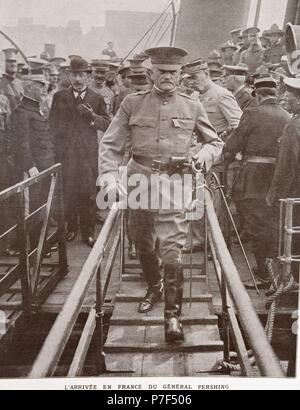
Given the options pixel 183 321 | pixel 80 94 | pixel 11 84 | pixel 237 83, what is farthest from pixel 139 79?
pixel 183 321

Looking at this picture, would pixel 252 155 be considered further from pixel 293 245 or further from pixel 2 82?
pixel 2 82

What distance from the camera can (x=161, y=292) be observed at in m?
2.83

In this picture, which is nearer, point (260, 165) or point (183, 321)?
point (183, 321)

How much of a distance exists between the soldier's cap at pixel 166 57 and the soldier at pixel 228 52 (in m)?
2.68

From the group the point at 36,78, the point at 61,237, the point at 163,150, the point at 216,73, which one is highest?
the point at 216,73

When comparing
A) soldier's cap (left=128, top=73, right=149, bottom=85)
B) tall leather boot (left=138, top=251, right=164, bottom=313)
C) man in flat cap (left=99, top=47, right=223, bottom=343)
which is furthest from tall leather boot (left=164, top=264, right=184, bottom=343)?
soldier's cap (left=128, top=73, right=149, bottom=85)

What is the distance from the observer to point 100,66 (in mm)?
4832

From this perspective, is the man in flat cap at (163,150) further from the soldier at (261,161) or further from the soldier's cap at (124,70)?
the soldier's cap at (124,70)

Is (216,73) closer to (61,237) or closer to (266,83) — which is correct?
(266,83)

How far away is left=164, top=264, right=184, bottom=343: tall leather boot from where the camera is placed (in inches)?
95.3

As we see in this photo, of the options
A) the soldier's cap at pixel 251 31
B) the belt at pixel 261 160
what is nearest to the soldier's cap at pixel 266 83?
the belt at pixel 261 160

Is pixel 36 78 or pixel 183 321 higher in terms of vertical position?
pixel 36 78

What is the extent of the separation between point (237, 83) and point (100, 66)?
1208 millimetres

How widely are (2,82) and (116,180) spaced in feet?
7.77
